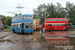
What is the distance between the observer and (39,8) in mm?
39031

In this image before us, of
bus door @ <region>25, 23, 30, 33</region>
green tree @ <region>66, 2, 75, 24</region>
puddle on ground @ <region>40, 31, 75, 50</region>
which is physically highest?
green tree @ <region>66, 2, 75, 24</region>

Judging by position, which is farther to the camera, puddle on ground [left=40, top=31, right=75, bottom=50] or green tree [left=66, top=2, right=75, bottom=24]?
green tree [left=66, top=2, right=75, bottom=24]

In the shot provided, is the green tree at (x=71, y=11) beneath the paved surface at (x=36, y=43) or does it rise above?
above

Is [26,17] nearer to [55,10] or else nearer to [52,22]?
[52,22]

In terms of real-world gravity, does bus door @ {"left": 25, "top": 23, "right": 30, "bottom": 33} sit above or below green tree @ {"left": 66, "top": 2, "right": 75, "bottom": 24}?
below

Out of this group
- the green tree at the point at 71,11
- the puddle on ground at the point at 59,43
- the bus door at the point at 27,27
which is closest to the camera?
the puddle on ground at the point at 59,43

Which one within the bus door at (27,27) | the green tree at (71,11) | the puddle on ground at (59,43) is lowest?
the puddle on ground at (59,43)

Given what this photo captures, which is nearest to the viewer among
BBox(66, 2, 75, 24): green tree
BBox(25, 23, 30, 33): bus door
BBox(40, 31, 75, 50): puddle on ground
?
BBox(40, 31, 75, 50): puddle on ground

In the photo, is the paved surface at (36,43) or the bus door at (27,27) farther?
the bus door at (27,27)

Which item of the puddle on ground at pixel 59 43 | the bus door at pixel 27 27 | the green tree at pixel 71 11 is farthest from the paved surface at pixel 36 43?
the green tree at pixel 71 11

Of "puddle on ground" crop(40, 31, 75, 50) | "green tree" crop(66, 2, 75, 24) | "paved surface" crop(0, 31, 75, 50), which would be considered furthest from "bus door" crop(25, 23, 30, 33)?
"green tree" crop(66, 2, 75, 24)

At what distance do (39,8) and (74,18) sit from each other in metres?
16.6

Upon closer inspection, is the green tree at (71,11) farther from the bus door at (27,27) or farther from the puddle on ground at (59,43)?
the puddle on ground at (59,43)

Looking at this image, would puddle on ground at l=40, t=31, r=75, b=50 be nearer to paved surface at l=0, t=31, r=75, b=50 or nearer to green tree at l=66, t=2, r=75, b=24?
paved surface at l=0, t=31, r=75, b=50
